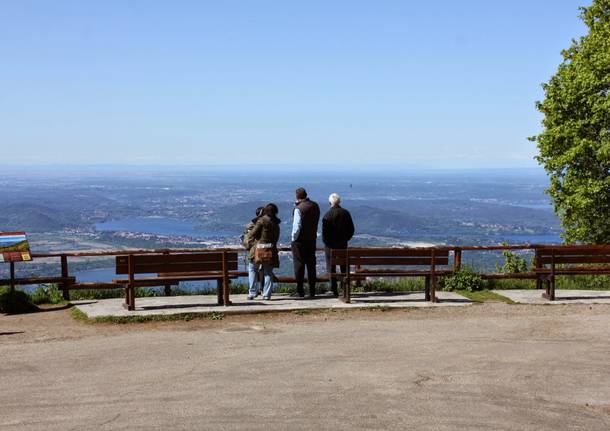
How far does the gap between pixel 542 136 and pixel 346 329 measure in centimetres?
1871

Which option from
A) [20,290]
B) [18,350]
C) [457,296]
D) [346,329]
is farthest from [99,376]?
[457,296]

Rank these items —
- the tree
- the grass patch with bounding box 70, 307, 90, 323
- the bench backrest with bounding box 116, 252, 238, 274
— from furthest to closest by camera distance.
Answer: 1. the tree
2. the bench backrest with bounding box 116, 252, 238, 274
3. the grass patch with bounding box 70, 307, 90, 323

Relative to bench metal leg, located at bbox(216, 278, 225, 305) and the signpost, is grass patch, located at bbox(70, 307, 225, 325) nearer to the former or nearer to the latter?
bench metal leg, located at bbox(216, 278, 225, 305)

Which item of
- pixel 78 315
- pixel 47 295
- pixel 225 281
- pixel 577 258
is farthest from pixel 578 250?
pixel 47 295

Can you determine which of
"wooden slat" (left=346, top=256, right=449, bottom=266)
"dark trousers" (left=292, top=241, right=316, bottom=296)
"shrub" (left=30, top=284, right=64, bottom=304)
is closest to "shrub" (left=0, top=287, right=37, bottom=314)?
"shrub" (left=30, top=284, right=64, bottom=304)

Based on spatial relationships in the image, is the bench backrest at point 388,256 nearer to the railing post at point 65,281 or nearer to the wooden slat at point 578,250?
the wooden slat at point 578,250

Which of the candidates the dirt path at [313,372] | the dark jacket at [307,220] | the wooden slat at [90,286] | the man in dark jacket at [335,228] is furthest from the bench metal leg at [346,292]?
the wooden slat at [90,286]

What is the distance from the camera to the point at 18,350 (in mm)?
9703

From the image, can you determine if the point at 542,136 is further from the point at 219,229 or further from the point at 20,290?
the point at 219,229

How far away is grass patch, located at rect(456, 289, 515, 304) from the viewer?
13.4m

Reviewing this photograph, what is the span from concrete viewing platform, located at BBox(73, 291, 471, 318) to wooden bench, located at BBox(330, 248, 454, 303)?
0.32 meters

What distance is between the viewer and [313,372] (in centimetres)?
839

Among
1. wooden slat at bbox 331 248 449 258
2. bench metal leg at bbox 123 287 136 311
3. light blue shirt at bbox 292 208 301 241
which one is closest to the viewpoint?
bench metal leg at bbox 123 287 136 311

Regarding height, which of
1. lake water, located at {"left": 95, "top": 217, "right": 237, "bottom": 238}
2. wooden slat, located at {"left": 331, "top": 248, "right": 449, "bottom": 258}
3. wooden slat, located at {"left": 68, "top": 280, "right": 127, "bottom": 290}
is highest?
wooden slat, located at {"left": 331, "top": 248, "right": 449, "bottom": 258}
